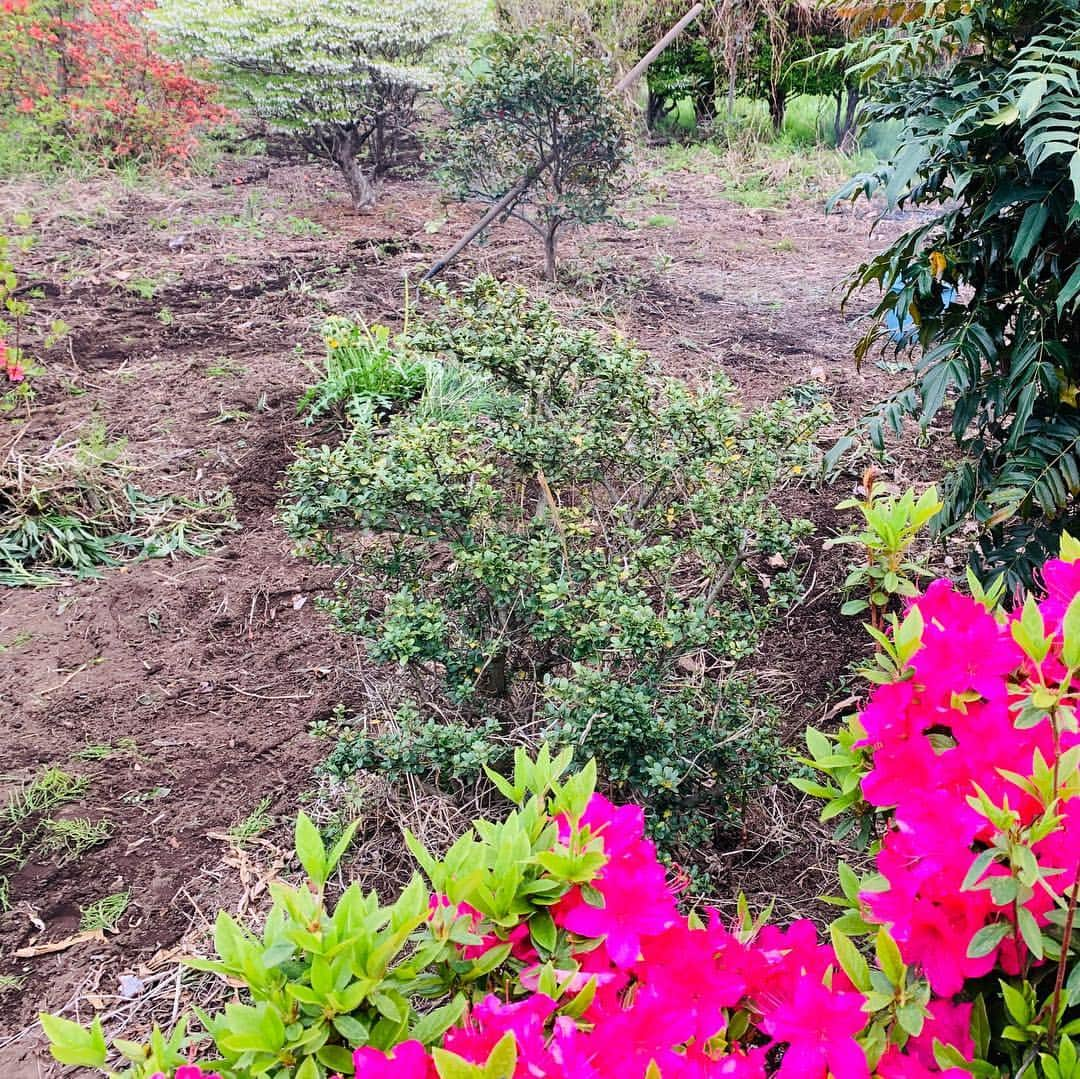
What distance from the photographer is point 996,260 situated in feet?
7.38

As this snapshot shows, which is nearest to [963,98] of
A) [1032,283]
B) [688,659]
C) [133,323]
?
[1032,283]

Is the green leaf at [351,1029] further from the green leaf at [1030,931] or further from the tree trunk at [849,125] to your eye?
the tree trunk at [849,125]

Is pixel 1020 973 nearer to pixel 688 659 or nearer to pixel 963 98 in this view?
pixel 688 659

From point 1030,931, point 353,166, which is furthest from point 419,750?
point 353,166

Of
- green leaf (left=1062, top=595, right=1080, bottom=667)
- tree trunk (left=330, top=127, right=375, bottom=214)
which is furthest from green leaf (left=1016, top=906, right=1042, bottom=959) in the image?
tree trunk (left=330, top=127, right=375, bottom=214)

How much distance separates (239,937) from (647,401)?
1.69 metres

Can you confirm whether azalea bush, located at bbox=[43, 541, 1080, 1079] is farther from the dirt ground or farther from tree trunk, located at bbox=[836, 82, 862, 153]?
tree trunk, located at bbox=[836, 82, 862, 153]

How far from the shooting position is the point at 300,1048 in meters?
0.90

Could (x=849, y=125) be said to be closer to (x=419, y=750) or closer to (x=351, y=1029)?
(x=419, y=750)

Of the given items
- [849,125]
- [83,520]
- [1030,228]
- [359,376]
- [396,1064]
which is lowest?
[83,520]

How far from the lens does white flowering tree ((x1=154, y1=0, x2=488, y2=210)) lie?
6.54 m

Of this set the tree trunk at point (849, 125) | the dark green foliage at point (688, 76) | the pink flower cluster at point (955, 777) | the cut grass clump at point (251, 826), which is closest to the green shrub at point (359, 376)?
the cut grass clump at point (251, 826)

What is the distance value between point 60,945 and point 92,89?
9.01 meters

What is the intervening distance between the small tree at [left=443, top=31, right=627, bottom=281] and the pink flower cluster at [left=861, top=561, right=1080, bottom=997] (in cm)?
459
